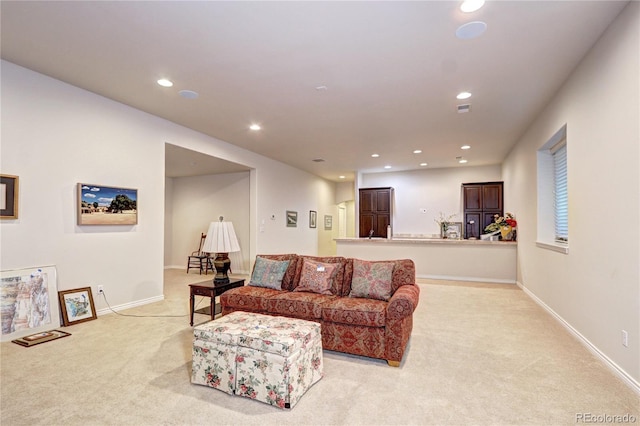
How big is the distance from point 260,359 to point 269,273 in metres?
1.67

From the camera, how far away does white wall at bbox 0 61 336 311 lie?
3371 millimetres

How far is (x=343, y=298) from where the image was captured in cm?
324

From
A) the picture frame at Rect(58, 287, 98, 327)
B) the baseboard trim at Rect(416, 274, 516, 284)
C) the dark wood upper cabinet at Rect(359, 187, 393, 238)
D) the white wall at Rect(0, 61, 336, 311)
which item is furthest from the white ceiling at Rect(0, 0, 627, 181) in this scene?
the dark wood upper cabinet at Rect(359, 187, 393, 238)

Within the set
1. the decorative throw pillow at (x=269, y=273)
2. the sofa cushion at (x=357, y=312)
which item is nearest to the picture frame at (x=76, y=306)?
the decorative throw pillow at (x=269, y=273)

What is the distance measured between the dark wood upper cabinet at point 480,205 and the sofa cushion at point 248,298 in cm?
645

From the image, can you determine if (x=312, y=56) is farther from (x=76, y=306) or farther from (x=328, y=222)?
(x=328, y=222)

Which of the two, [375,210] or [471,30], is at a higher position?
[471,30]

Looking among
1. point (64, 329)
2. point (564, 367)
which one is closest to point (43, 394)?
point (64, 329)

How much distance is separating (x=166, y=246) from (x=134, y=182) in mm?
4663

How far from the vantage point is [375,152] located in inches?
277

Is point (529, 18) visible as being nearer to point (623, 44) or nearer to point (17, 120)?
point (623, 44)

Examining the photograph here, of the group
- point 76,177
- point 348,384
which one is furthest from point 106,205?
point 348,384

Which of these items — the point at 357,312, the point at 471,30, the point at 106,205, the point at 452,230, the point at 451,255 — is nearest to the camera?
the point at 471,30

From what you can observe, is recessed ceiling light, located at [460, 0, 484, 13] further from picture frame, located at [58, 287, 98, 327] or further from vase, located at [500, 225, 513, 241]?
vase, located at [500, 225, 513, 241]
